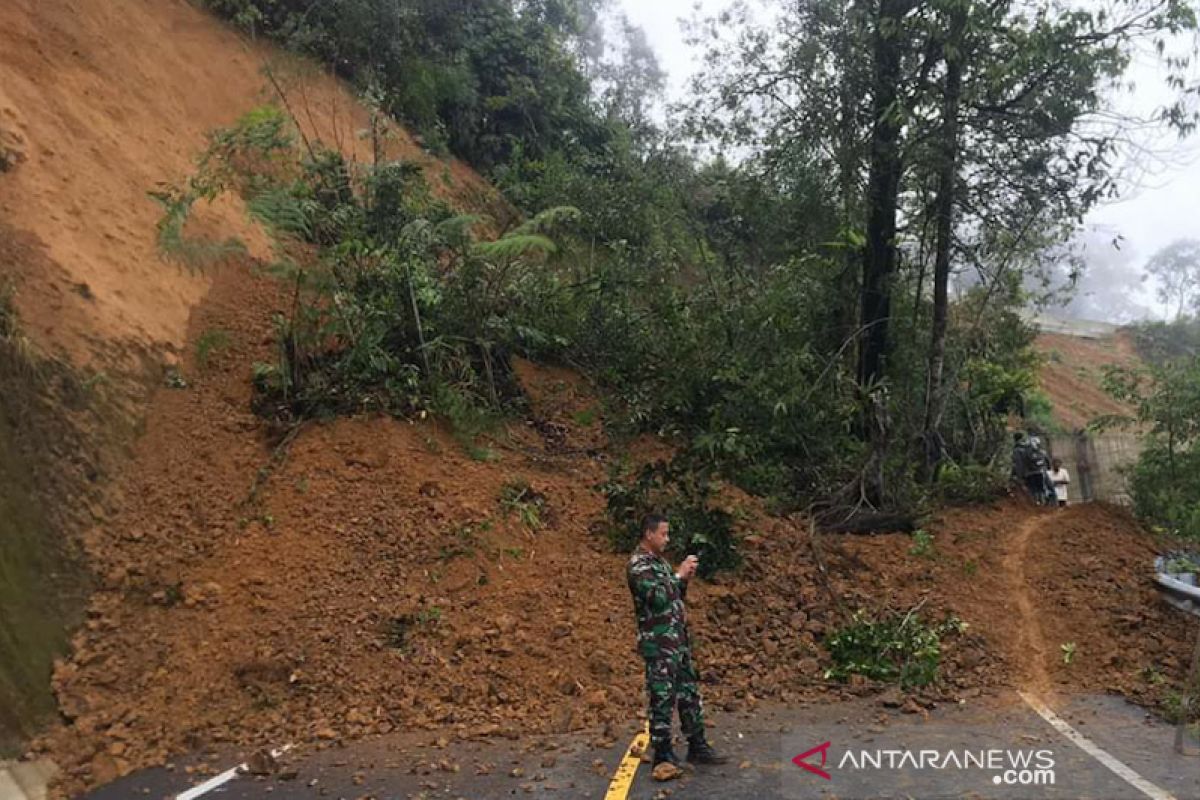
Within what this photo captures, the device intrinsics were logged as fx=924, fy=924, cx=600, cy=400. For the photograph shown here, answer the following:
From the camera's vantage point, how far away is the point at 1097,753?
5324 mm

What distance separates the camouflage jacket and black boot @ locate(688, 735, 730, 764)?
53 cm

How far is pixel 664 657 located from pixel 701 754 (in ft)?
2.03

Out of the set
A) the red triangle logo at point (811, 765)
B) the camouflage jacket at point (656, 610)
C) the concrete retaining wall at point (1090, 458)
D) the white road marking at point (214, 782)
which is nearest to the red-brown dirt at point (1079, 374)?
the concrete retaining wall at point (1090, 458)

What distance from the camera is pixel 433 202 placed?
12023 millimetres

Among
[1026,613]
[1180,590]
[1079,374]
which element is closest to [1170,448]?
[1180,590]

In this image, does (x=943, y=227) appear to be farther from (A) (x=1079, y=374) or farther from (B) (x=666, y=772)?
(A) (x=1079, y=374)

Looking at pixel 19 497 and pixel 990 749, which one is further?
pixel 19 497

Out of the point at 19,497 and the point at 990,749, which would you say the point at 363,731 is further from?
the point at 990,749

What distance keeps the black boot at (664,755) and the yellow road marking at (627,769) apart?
173 millimetres

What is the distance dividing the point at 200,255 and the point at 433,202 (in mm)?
3849

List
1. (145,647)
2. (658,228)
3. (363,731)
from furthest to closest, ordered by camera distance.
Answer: (658,228)
(145,647)
(363,731)

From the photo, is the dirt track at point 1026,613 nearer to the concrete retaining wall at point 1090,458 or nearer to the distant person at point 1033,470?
the distant person at point 1033,470

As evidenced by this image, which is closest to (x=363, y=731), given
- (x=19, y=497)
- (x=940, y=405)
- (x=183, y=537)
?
(x=183, y=537)

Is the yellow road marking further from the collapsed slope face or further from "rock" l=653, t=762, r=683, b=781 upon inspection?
the collapsed slope face
